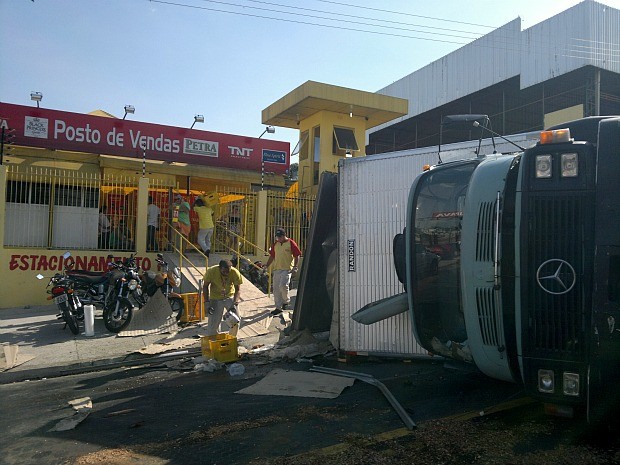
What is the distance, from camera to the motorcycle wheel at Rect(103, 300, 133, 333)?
9.23 meters

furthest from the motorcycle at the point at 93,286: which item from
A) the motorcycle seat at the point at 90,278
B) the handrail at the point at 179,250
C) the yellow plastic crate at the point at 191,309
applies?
the handrail at the point at 179,250

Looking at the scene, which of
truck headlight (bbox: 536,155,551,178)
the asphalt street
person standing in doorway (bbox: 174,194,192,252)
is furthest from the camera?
person standing in doorway (bbox: 174,194,192,252)

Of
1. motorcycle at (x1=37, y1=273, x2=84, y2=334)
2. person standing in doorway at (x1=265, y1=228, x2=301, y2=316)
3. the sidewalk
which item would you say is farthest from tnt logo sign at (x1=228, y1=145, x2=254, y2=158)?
motorcycle at (x1=37, y1=273, x2=84, y2=334)

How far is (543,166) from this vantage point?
12.5ft

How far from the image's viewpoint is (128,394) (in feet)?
19.5

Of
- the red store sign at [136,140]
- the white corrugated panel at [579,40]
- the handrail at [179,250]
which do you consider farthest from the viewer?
the white corrugated panel at [579,40]

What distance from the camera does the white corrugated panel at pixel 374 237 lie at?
665cm

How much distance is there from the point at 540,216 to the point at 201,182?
1547cm

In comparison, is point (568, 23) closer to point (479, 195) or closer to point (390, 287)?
point (390, 287)

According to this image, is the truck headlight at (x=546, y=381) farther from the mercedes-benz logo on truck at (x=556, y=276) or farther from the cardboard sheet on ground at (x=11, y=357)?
the cardboard sheet on ground at (x=11, y=357)

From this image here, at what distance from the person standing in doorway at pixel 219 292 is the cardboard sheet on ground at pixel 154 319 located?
151 cm

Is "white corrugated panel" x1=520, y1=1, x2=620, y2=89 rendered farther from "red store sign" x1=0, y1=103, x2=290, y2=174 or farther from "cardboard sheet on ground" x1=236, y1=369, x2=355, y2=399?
"cardboard sheet on ground" x1=236, y1=369, x2=355, y2=399

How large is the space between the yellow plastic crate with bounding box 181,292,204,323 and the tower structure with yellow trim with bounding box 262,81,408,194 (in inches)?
325

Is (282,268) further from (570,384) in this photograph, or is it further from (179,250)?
(570,384)
